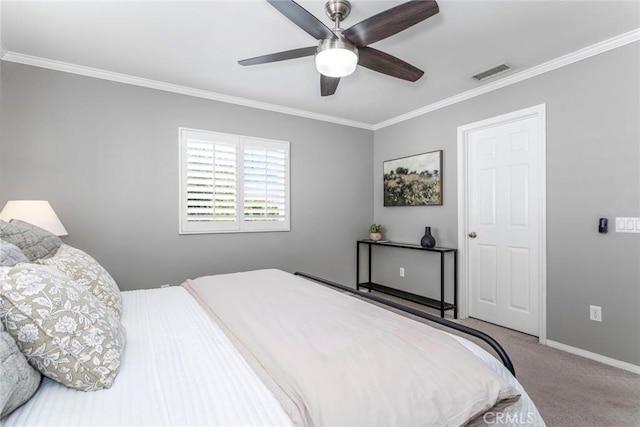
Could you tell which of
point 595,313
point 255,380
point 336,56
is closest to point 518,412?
point 255,380

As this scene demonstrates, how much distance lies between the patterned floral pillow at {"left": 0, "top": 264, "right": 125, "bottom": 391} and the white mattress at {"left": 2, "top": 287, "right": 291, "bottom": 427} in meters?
0.06

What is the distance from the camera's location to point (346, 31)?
1.70m

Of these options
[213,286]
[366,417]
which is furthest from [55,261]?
[366,417]

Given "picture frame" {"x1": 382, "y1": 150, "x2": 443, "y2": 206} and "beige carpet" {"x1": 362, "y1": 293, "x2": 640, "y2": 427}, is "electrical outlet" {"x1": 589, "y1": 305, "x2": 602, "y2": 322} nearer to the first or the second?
"beige carpet" {"x1": 362, "y1": 293, "x2": 640, "y2": 427}

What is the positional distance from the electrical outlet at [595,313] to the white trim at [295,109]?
2048mm

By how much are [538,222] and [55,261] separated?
358cm

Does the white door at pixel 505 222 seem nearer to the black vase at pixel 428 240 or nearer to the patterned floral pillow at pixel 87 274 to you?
the black vase at pixel 428 240

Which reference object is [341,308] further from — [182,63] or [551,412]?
[182,63]

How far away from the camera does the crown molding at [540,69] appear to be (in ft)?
7.73

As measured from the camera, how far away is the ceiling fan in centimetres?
154

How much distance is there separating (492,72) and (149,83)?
3.33 m

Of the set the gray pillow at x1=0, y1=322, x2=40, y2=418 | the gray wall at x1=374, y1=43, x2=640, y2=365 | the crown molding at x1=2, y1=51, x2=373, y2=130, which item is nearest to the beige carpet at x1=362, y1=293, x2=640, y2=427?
the gray wall at x1=374, y1=43, x2=640, y2=365

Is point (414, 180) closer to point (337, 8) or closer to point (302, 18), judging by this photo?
point (337, 8)

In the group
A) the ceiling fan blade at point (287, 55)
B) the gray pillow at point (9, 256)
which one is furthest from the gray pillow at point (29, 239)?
the ceiling fan blade at point (287, 55)
